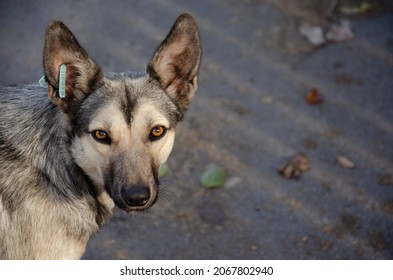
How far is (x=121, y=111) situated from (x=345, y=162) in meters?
3.17

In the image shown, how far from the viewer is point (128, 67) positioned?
22.1 ft

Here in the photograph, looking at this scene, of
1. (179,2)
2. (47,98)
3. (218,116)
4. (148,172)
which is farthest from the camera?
(179,2)

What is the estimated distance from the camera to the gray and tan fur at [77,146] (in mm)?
3377

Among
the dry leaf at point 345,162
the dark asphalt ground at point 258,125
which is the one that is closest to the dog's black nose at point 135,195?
the dark asphalt ground at point 258,125

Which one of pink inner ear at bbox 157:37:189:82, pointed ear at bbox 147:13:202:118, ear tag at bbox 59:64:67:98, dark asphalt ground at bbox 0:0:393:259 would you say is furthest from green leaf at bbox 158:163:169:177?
ear tag at bbox 59:64:67:98

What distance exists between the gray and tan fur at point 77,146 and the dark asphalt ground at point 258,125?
4.80 feet

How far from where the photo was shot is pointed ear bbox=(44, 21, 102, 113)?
3.21 metres

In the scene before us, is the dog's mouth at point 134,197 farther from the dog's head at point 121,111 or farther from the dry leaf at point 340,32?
the dry leaf at point 340,32

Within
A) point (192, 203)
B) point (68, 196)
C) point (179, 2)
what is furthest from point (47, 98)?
point (179, 2)

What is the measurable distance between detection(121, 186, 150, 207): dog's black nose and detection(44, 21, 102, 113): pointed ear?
732 mm

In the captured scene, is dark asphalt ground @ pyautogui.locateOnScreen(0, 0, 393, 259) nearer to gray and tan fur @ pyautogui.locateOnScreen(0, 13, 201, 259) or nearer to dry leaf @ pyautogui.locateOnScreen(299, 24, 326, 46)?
dry leaf @ pyautogui.locateOnScreen(299, 24, 326, 46)
